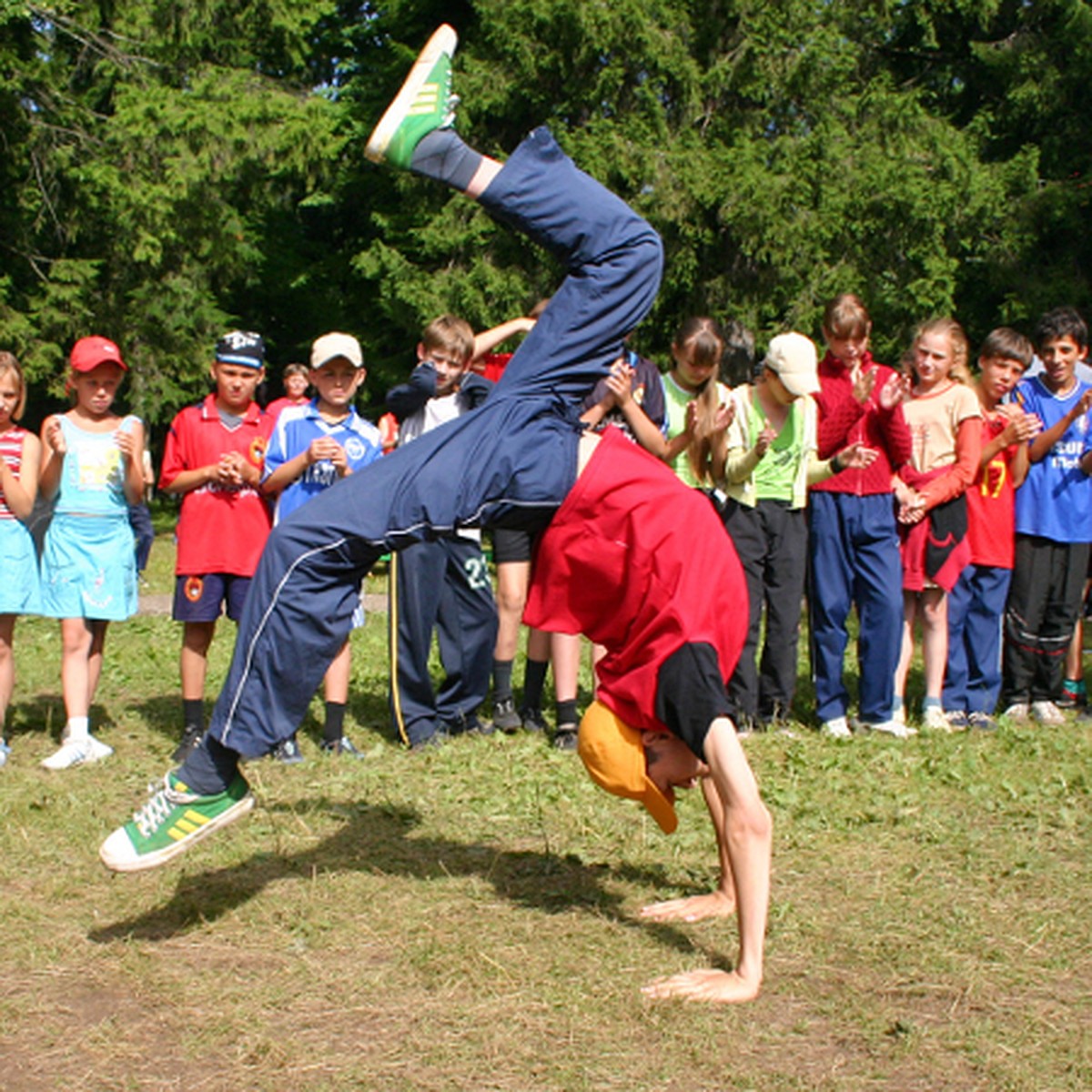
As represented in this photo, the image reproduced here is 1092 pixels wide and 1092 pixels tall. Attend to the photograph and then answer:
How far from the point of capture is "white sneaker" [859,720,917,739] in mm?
7438

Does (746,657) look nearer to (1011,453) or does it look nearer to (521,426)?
(1011,453)

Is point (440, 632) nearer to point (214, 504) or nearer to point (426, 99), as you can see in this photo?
point (214, 504)

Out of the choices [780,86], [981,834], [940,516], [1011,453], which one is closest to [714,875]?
[981,834]

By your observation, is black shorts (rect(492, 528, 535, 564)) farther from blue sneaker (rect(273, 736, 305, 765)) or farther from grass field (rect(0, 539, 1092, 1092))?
blue sneaker (rect(273, 736, 305, 765))

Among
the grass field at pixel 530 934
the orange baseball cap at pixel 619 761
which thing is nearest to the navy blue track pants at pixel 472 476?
the orange baseball cap at pixel 619 761

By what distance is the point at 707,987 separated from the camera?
4023 mm

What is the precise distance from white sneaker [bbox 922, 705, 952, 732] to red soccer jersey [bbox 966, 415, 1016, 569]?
36.3 inches

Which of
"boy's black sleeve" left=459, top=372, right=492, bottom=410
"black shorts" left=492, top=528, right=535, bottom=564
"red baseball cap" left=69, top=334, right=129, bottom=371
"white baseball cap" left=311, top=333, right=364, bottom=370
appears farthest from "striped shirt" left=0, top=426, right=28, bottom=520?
"black shorts" left=492, top=528, right=535, bottom=564

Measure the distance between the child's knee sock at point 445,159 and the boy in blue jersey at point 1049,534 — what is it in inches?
193

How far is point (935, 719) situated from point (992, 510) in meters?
1.31

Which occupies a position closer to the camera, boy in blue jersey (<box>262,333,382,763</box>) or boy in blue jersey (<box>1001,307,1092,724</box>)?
boy in blue jersey (<box>262,333,382,763</box>)

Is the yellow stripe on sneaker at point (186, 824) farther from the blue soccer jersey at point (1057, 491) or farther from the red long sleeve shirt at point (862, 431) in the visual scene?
the blue soccer jersey at point (1057, 491)

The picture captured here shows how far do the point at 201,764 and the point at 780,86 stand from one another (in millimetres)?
17416

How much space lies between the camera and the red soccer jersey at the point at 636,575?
412cm
